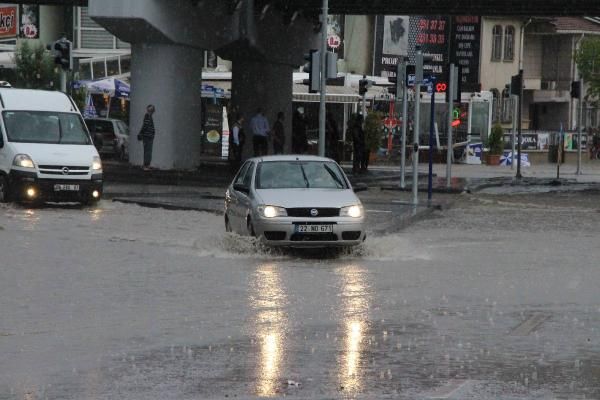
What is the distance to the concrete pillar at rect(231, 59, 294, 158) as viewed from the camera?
4634 cm

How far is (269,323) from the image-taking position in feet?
42.3

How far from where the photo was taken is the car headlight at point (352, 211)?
1926 cm

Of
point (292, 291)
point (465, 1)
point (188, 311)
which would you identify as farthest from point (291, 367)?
point (465, 1)

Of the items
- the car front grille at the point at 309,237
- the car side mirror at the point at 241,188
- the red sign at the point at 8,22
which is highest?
the red sign at the point at 8,22

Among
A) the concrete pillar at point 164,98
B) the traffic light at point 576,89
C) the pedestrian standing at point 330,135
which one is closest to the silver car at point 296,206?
the concrete pillar at point 164,98

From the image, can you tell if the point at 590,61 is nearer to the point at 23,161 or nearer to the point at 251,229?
the point at 23,161

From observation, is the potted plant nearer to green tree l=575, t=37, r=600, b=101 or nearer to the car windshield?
green tree l=575, t=37, r=600, b=101

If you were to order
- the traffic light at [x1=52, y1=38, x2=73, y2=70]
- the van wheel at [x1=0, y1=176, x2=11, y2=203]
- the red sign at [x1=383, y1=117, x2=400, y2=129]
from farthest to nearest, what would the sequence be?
1. the red sign at [x1=383, y1=117, x2=400, y2=129]
2. the traffic light at [x1=52, y1=38, x2=73, y2=70]
3. the van wheel at [x1=0, y1=176, x2=11, y2=203]

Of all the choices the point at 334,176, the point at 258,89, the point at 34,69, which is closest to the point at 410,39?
the point at 34,69

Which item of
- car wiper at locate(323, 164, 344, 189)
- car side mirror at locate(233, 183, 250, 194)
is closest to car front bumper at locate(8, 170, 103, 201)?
car side mirror at locate(233, 183, 250, 194)

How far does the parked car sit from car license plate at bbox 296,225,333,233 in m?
30.9

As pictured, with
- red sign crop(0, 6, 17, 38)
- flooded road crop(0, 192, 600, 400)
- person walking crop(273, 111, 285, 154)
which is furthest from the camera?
red sign crop(0, 6, 17, 38)

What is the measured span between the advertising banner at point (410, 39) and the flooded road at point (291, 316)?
139 ft

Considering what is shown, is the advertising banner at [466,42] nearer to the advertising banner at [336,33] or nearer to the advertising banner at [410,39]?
the advertising banner at [410,39]
